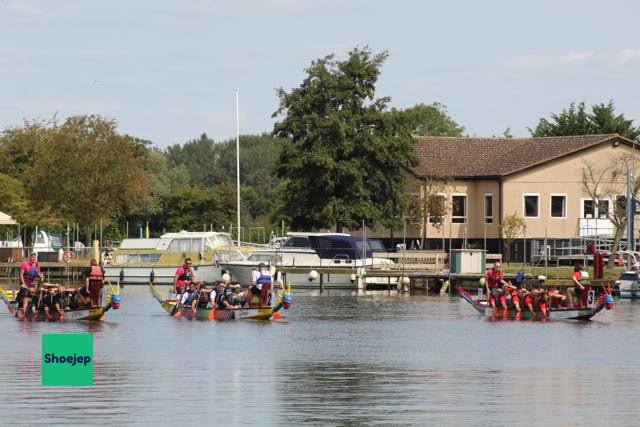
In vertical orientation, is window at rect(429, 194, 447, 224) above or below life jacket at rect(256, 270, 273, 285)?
above

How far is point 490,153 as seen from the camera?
79.0 meters

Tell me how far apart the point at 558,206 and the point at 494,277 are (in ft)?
105

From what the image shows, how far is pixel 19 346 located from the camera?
32656 millimetres

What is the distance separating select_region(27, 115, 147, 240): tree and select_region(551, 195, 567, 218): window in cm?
2929

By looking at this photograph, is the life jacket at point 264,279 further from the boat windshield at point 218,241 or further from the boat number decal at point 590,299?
the boat windshield at point 218,241

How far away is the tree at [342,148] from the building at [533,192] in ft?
9.32

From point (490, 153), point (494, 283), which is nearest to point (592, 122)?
point (490, 153)

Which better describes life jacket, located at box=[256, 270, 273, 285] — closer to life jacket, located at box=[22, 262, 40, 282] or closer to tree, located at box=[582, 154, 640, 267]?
life jacket, located at box=[22, 262, 40, 282]

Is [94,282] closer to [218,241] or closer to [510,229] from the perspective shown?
[218,241]

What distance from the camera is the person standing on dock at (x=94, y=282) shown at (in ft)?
127

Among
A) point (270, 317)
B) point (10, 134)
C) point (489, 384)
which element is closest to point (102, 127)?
point (10, 134)

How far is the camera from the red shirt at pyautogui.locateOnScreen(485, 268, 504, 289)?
44031 millimetres

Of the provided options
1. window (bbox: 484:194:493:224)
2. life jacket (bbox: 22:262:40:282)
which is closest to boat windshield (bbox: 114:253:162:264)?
window (bbox: 484:194:493:224)

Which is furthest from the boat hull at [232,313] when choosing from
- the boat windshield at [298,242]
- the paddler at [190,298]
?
the boat windshield at [298,242]
